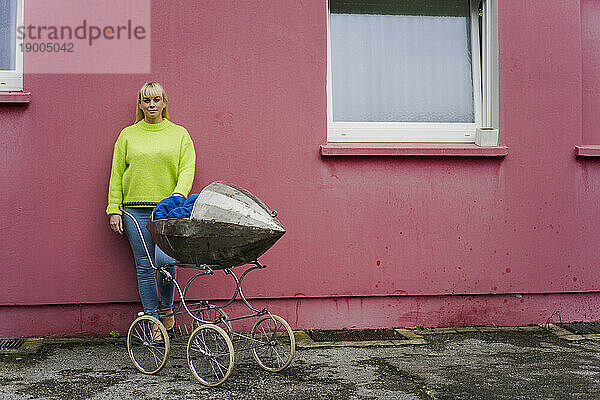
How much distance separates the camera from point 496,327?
19.9 feet

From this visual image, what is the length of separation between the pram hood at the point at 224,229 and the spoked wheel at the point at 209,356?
412 mm

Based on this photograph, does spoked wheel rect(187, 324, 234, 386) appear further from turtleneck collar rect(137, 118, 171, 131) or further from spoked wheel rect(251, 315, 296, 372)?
turtleneck collar rect(137, 118, 171, 131)

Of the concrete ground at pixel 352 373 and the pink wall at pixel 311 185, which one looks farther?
the pink wall at pixel 311 185

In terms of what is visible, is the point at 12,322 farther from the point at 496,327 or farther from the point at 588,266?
the point at 588,266

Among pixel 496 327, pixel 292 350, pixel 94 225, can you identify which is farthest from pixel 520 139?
pixel 94 225

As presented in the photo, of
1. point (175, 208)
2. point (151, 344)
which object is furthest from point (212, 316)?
point (175, 208)

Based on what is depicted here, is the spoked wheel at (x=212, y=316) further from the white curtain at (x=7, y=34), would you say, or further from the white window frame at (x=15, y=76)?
the white curtain at (x=7, y=34)

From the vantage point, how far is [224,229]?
13.5ft

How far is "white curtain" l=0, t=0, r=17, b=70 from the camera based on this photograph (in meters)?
5.73

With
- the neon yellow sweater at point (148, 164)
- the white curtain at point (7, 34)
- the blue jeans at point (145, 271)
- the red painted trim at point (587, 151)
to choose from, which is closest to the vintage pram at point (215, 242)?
the blue jeans at point (145, 271)

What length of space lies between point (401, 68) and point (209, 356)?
324cm

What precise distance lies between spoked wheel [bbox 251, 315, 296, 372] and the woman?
86cm

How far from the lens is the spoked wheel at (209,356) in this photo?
4.18 metres

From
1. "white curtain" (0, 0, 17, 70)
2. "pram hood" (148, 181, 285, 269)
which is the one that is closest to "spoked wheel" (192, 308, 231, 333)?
"pram hood" (148, 181, 285, 269)
